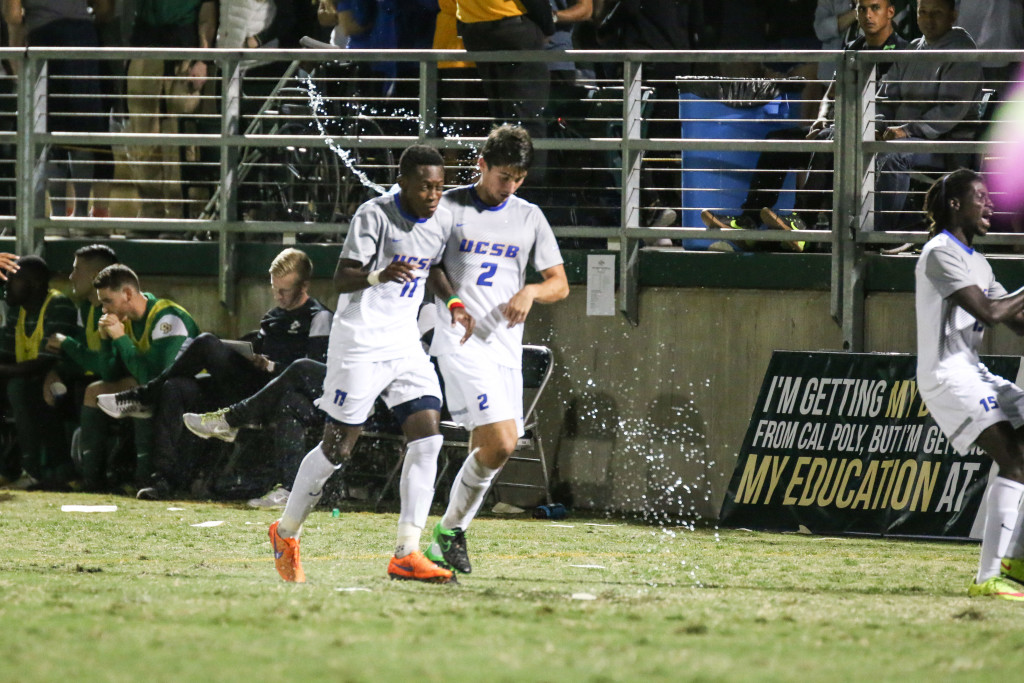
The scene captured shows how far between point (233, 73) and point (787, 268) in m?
4.99

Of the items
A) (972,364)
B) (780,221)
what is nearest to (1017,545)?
(972,364)

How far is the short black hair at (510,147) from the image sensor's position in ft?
26.6

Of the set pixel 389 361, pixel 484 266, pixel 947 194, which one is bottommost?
pixel 389 361

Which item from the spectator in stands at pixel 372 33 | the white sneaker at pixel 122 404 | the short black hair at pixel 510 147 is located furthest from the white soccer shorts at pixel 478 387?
the spectator in stands at pixel 372 33

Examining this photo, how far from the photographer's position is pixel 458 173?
12.4 m

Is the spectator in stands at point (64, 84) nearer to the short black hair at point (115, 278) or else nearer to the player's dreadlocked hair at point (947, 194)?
the short black hair at point (115, 278)

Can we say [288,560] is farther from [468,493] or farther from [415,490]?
[468,493]

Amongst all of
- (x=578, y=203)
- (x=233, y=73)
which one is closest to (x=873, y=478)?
(x=578, y=203)

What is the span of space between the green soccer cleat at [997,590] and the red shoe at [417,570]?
8.73 ft

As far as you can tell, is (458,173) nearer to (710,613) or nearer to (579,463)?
(579,463)

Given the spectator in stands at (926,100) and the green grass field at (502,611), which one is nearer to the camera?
the green grass field at (502,611)

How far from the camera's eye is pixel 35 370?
13266 millimetres

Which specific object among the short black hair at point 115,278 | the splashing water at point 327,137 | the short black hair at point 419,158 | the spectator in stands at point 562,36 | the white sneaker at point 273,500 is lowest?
the white sneaker at point 273,500

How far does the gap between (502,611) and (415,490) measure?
131 cm
